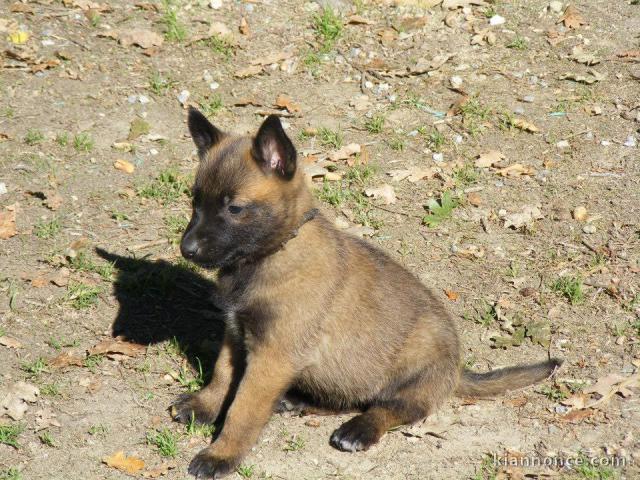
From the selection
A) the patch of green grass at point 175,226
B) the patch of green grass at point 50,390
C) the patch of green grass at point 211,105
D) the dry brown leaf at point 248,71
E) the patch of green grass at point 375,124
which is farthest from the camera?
the dry brown leaf at point 248,71

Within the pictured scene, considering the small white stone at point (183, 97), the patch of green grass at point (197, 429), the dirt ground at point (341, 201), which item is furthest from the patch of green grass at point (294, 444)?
the small white stone at point (183, 97)

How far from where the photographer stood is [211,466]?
511cm

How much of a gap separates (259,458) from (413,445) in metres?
0.96

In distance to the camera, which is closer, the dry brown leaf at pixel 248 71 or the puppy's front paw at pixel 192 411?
the puppy's front paw at pixel 192 411

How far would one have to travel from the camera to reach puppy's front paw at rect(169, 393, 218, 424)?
557 centimetres

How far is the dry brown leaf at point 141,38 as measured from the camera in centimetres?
941

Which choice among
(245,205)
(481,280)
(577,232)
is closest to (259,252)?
(245,205)

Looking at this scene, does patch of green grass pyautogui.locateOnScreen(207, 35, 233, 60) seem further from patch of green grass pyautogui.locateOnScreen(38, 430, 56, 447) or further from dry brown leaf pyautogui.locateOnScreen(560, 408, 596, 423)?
dry brown leaf pyautogui.locateOnScreen(560, 408, 596, 423)

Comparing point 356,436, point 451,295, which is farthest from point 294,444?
point 451,295

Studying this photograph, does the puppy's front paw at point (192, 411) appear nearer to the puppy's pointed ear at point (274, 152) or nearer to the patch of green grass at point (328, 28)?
the puppy's pointed ear at point (274, 152)

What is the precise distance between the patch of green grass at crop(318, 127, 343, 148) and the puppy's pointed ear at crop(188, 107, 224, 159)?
9.75 ft

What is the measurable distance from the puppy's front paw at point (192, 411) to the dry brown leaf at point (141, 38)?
498 cm

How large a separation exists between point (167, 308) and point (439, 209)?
253 cm

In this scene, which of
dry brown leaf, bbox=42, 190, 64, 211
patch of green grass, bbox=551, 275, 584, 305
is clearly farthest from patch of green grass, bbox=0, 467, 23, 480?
patch of green grass, bbox=551, 275, 584, 305
